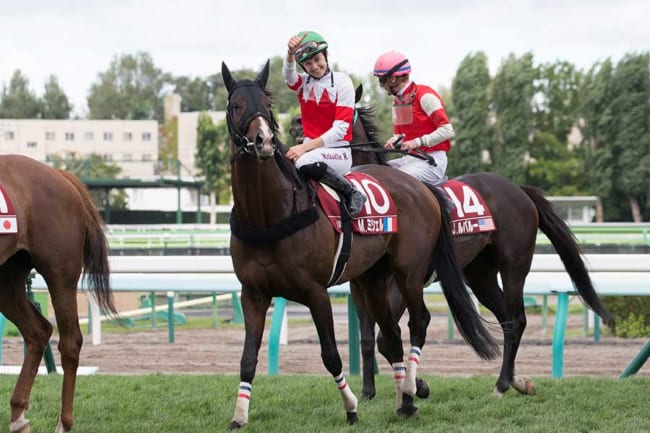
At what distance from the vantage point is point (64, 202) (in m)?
5.18

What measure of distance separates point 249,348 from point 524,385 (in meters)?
1.88

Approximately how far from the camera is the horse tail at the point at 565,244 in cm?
684

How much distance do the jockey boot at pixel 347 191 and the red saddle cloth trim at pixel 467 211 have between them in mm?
975

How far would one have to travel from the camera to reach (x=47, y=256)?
5055 mm

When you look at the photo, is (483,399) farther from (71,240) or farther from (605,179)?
(605,179)

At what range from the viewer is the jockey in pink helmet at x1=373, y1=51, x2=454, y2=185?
6.34 metres

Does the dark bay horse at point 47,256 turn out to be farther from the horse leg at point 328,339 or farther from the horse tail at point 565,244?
the horse tail at point 565,244

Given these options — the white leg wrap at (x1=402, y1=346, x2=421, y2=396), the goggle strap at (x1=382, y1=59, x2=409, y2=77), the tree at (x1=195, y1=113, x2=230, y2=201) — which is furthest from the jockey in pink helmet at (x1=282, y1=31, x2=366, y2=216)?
the tree at (x1=195, y1=113, x2=230, y2=201)

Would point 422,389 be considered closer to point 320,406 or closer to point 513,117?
point 320,406

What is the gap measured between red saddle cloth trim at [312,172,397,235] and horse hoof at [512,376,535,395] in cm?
128

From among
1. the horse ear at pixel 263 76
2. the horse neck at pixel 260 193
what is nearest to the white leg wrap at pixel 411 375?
the horse neck at pixel 260 193

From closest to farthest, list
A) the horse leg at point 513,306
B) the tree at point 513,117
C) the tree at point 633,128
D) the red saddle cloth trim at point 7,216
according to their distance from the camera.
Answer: the red saddle cloth trim at point 7,216, the horse leg at point 513,306, the tree at point 633,128, the tree at point 513,117

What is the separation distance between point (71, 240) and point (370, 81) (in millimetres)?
58862

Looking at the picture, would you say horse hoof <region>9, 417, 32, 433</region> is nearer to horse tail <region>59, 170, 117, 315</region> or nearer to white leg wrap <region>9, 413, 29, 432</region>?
white leg wrap <region>9, 413, 29, 432</region>
